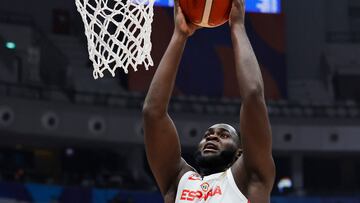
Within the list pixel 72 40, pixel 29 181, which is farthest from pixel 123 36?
pixel 72 40

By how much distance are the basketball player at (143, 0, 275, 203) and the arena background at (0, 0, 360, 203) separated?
14358mm

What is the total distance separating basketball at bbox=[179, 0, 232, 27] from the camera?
8.68ft

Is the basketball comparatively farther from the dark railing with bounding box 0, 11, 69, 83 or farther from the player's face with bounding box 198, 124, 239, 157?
the dark railing with bounding box 0, 11, 69, 83

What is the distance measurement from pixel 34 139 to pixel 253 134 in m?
17.7

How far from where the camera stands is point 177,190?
289cm

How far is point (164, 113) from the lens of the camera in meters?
2.79

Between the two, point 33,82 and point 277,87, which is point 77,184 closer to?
point 33,82

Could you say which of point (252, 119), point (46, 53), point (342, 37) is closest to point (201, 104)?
point (46, 53)

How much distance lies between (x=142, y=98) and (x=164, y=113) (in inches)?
698

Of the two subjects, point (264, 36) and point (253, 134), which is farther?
point (264, 36)

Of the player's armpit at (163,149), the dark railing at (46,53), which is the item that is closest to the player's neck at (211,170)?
the player's armpit at (163,149)

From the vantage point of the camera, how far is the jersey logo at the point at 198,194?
2.77 meters

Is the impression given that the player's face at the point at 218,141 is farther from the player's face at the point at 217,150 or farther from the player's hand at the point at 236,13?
the player's hand at the point at 236,13

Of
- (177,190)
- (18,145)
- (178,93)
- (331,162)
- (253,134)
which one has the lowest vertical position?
(331,162)
